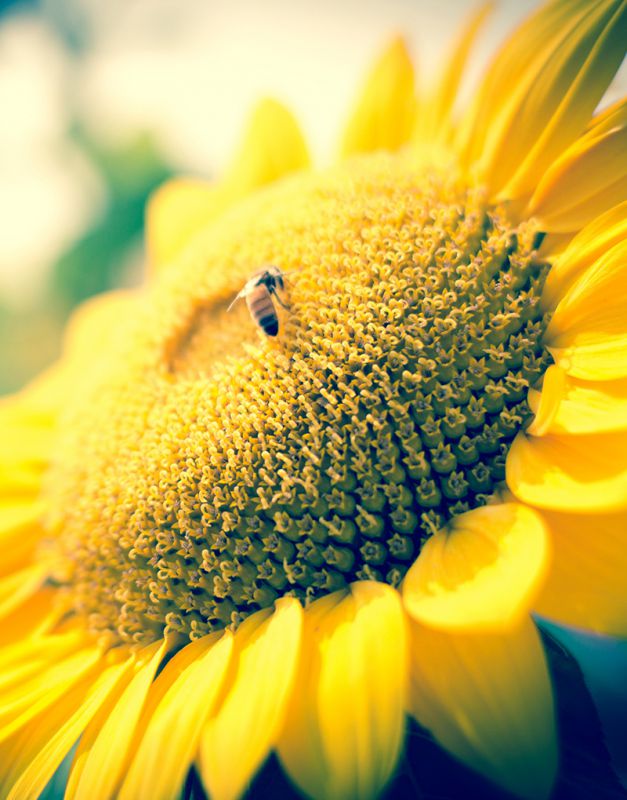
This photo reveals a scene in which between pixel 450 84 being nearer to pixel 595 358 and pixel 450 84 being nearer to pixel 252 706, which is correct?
pixel 595 358

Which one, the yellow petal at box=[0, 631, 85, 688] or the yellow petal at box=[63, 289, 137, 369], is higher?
the yellow petal at box=[63, 289, 137, 369]

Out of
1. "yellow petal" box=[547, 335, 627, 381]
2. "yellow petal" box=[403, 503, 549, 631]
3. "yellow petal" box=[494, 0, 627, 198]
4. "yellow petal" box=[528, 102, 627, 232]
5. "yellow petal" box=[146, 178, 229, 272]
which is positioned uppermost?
"yellow petal" box=[146, 178, 229, 272]

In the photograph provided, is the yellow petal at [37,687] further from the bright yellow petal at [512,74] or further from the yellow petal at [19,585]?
the bright yellow petal at [512,74]

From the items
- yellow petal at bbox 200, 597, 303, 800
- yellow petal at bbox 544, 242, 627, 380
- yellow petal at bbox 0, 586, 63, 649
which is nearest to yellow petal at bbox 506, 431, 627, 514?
yellow petal at bbox 544, 242, 627, 380

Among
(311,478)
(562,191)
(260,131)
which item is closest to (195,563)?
(311,478)

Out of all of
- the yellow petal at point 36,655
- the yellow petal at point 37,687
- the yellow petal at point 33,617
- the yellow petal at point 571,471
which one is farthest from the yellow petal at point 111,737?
the yellow petal at point 571,471

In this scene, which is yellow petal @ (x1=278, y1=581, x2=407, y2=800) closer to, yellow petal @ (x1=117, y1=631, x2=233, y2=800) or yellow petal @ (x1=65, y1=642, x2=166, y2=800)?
yellow petal @ (x1=117, y1=631, x2=233, y2=800)

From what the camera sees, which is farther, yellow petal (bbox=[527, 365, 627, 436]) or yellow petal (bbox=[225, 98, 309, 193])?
yellow petal (bbox=[225, 98, 309, 193])
